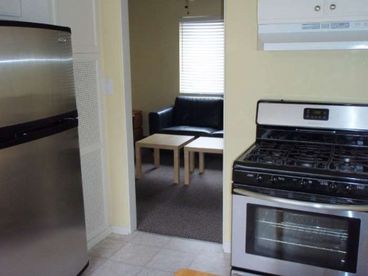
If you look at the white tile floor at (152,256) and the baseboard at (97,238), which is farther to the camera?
the baseboard at (97,238)

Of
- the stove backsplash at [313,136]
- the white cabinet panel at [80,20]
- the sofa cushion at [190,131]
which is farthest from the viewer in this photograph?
the sofa cushion at [190,131]

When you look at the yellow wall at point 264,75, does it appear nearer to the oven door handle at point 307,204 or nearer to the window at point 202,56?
the oven door handle at point 307,204

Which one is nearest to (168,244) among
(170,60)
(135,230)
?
(135,230)

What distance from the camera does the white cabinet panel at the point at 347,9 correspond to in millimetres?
2100

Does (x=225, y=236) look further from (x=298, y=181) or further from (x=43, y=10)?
(x=43, y=10)

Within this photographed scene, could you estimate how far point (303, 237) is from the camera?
2.16 metres

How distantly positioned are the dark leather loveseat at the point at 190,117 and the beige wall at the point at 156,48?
0.46 metres

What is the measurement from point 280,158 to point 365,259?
690 millimetres

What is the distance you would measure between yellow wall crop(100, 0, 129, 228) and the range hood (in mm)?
1144

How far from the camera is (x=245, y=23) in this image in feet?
8.91

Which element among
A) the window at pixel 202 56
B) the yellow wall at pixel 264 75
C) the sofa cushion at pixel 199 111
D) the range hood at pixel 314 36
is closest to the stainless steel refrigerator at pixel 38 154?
the yellow wall at pixel 264 75

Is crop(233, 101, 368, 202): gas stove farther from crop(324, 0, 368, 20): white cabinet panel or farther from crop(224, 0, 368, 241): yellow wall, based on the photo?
crop(324, 0, 368, 20): white cabinet panel

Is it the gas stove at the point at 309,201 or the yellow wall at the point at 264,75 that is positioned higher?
the yellow wall at the point at 264,75

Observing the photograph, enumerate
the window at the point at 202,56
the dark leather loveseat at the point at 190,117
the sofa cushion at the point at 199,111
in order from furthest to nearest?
the window at the point at 202,56 → the sofa cushion at the point at 199,111 → the dark leather loveseat at the point at 190,117
